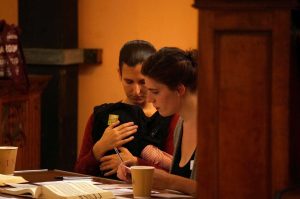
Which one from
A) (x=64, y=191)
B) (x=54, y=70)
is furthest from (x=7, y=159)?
(x=54, y=70)

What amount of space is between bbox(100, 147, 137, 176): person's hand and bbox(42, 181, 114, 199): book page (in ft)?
2.40

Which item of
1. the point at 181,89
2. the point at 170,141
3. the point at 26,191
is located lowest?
the point at 26,191

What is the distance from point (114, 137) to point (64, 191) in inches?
35.8

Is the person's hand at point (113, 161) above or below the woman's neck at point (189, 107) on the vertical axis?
below

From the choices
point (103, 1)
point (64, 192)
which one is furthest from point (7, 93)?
point (64, 192)

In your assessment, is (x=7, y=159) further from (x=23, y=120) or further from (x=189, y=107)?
(x=23, y=120)

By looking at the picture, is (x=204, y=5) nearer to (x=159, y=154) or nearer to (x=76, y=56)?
(x=159, y=154)

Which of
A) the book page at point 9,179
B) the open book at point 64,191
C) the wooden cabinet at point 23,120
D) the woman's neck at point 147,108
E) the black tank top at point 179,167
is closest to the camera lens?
the open book at point 64,191

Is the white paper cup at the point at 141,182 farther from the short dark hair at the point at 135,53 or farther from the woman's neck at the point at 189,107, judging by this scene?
the short dark hair at the point at 135,53

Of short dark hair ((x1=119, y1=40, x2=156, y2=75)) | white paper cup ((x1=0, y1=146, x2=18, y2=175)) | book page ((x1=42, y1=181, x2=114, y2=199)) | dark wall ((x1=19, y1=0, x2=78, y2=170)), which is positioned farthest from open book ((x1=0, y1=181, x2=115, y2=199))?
dark wall ((x1=19, y1=0, x2=78, y2=170))

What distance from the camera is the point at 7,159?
3154 mm

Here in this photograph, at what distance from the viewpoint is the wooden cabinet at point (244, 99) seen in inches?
73.6

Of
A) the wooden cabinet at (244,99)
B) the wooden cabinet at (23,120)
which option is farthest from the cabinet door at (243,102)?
the wooden cabinet at (23,120)

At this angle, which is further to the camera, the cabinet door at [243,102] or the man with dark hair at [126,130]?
the man with dark hair at [126,130]
